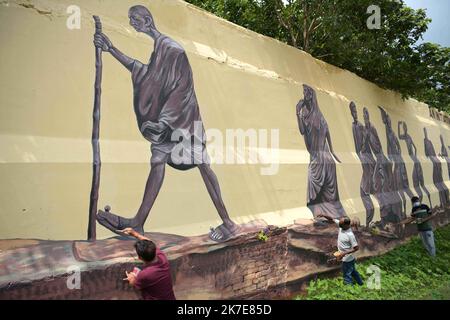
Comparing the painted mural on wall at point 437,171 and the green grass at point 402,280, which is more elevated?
the painted mural on wall at point 437,171

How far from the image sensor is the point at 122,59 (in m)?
3.97

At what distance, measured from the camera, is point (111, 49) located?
12.8 ft

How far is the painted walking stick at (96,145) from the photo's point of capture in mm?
3500

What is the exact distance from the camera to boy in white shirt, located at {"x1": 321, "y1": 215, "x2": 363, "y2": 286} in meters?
5.62

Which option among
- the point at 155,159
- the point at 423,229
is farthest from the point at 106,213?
the point at 423,229

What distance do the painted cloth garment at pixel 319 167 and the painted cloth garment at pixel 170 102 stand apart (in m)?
2.36

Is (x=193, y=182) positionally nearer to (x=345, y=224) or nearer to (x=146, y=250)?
(x=146, y=250)

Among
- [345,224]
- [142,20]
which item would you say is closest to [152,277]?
[142,20]

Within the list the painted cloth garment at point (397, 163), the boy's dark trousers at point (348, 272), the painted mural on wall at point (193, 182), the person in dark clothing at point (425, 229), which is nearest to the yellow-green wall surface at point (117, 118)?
the painted mural on wall at point (193, 182)

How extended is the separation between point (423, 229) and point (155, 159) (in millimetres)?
6577

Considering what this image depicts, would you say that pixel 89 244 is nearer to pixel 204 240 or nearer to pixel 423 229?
pixel 204 240

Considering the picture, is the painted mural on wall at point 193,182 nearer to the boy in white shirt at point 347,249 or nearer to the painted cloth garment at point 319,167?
the painted cloth garment at point 319,167

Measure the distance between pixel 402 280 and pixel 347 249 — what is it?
1.62 metres

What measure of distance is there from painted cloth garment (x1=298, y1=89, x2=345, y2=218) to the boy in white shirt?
585 millimetres
